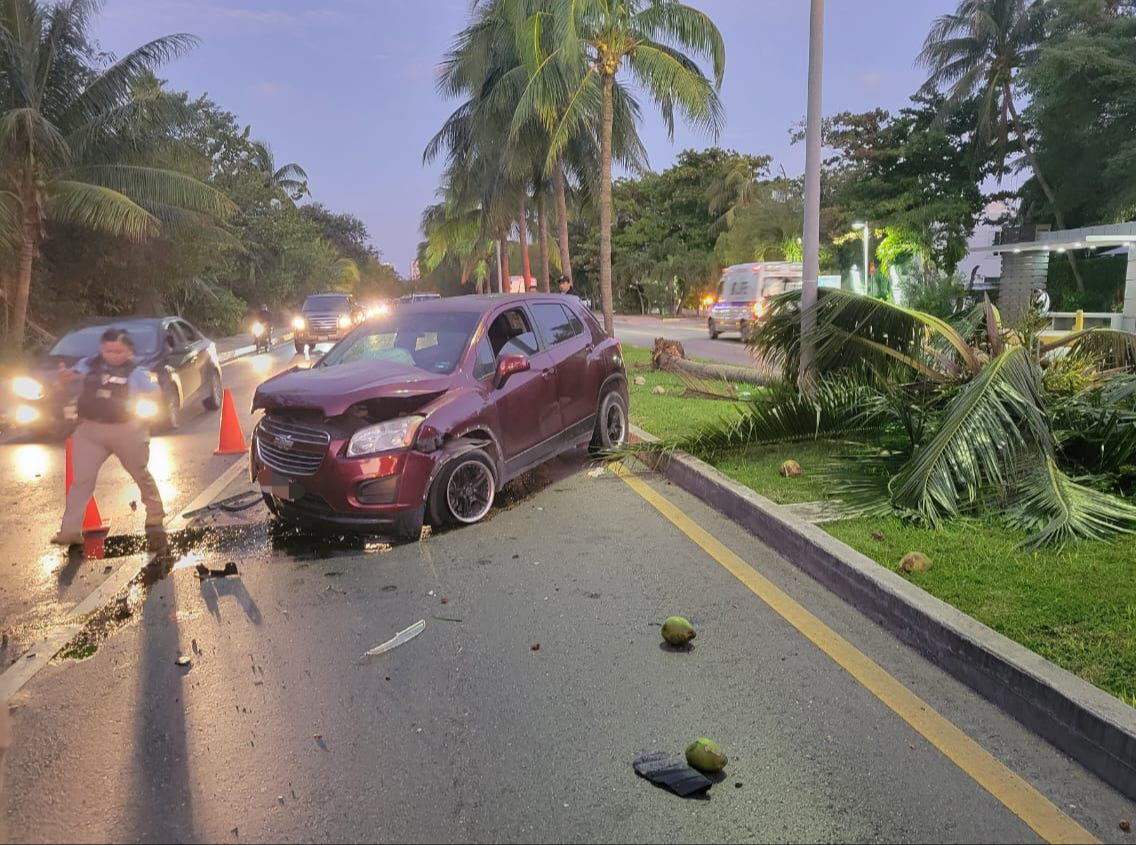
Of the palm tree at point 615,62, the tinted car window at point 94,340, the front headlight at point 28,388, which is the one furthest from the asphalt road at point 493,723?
the palm tree at point 615,62

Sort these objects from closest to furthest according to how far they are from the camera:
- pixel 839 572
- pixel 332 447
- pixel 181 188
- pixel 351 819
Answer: pixel 351 819 < pixel 839 572 < pixel 332 447 < pixel 181 188

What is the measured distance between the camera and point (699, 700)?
3.60 metres

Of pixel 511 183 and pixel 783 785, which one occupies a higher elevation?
pixel 511 183

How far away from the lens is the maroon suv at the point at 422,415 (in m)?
5.62

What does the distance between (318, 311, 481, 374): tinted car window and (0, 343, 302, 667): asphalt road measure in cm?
199

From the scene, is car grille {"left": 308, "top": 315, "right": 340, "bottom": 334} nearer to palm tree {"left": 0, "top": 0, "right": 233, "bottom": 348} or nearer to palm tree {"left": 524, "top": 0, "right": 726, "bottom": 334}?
palm tree {"left": 0, "top": 0, "right": 233, "bottom": 348}

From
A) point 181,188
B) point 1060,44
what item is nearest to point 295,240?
point 181,188

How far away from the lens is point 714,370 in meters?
14.7

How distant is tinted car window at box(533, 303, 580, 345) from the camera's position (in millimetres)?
7629

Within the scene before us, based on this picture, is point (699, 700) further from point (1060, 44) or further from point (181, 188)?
point (1060, 44)

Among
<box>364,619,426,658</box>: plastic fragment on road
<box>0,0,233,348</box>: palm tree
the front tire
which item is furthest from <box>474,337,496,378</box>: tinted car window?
<box>0,0,233,348</box>: palm tree

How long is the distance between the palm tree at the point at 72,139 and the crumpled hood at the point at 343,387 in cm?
1507

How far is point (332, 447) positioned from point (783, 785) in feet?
12.1

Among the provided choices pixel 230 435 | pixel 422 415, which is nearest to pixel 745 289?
pixel 230 435
